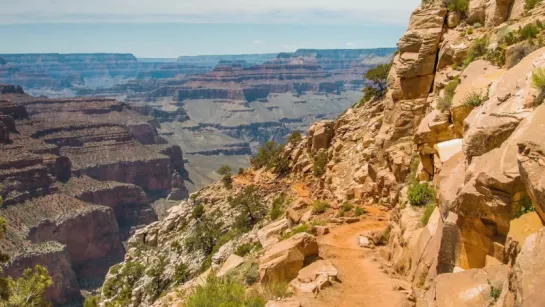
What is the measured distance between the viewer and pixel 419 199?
18828mm

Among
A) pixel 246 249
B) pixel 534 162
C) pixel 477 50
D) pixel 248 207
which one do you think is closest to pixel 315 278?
pixel 534 162

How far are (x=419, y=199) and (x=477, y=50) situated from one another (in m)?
7.11

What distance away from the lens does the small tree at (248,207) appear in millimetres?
35688

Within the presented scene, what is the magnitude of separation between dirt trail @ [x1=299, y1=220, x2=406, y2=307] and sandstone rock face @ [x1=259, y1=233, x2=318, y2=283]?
4.39 feet

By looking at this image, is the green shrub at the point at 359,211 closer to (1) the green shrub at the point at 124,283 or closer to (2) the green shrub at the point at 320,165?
(2) the green shrub at the point at 320,165

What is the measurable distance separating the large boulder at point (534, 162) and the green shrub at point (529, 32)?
369 inches

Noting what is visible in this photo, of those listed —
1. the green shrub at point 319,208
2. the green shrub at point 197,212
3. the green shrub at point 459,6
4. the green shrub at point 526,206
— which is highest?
the green shrub at point 459,6

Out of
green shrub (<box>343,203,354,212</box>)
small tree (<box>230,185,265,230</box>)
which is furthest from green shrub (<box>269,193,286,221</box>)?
green shrub (<box>343,203,354,212</box>)

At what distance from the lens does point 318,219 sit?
25.0m

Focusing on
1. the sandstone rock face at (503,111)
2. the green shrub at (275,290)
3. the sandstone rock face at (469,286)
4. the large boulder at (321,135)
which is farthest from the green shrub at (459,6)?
the sandstone rock face at (469,286)

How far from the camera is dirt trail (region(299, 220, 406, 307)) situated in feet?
47.4

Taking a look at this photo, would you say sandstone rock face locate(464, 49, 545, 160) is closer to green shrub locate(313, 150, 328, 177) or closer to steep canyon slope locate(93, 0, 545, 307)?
steep canyon slope locate(93, 0, 545, 307)

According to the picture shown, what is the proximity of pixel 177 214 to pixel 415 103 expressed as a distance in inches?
1037

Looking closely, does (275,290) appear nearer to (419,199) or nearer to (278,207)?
(419,199)
